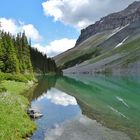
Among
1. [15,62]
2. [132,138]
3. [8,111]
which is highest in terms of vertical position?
[15,62]

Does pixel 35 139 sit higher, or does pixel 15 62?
pixel 15 62

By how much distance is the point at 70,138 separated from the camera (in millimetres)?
27984

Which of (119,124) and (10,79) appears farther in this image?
(10,79)

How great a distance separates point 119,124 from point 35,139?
391 inches

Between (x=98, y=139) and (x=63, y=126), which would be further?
(x=63, y=126)

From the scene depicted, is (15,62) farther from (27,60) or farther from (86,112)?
(86,112)

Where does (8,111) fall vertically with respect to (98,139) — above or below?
above

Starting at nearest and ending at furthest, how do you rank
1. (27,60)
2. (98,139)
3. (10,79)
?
(98,139) < (10,79) < (27,60)

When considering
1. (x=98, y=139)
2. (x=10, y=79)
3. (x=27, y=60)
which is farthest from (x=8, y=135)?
(x=27, y=60)

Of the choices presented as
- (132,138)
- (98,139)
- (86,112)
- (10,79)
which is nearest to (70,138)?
(98,139)

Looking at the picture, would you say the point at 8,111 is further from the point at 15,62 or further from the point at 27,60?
the point at 27,60

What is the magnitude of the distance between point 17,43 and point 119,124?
12159 centimetres

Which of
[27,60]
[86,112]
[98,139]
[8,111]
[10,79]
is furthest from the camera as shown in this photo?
[27,60]

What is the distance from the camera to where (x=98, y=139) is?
90.4 feet
